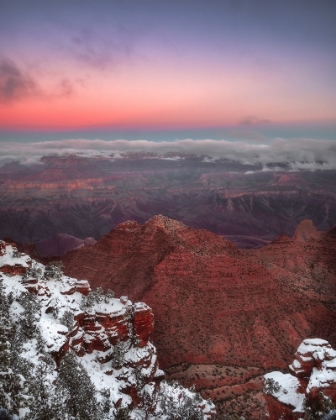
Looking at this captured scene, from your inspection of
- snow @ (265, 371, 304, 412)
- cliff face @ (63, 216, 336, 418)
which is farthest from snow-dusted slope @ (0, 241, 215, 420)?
cliff face @ (63, 216, 336, 418)

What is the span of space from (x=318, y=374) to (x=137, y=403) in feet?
57.6

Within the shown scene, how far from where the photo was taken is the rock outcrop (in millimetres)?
23578

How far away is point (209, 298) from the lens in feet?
177

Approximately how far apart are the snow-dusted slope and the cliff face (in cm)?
1085

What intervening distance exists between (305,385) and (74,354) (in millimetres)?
20408

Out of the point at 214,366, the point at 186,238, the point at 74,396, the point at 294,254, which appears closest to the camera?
the point at 74,396

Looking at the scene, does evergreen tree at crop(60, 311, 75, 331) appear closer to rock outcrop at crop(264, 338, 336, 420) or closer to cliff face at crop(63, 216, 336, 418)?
rock outcrop at crop(264, 338, 336, 420)

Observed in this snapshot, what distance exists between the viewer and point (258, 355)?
159 feet

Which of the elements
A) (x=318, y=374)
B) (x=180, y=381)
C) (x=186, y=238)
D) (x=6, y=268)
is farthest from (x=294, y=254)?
(x=6, y=268)

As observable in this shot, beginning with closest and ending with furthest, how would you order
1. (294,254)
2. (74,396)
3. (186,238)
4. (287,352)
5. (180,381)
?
(74,396) < (180,381) < (287,352) < (186,238) < (294,254)

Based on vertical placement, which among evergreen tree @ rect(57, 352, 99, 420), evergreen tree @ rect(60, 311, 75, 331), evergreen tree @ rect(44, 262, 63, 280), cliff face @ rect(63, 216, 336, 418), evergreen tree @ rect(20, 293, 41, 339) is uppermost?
evergreen tree @ rect(44, 262, 63, 280)

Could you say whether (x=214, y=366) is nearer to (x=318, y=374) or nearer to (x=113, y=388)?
(x=113, y=388)

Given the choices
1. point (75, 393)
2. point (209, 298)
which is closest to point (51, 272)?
point (75, 393)

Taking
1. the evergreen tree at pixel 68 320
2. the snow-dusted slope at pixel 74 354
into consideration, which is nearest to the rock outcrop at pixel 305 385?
the snow-dusted slope at pixel 74 354
